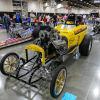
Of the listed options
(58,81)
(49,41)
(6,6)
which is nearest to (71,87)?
(58,81)

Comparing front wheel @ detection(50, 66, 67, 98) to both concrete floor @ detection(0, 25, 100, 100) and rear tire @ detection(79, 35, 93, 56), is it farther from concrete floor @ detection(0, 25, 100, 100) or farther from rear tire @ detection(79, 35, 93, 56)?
rear tire @ detection(79, 35, 93, 56)

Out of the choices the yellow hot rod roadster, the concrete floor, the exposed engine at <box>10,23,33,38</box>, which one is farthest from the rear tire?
the exposed engine at <box>10,23,33,38</box>

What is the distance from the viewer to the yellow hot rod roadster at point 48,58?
2.45 metres

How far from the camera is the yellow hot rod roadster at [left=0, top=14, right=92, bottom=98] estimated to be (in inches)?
96.5

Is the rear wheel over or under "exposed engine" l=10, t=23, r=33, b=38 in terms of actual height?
under

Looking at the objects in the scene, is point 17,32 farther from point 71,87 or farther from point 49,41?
point 71,87

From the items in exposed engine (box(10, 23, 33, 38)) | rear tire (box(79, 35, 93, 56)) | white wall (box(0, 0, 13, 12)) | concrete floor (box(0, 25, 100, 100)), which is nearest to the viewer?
concrete floor (box(0, 25, 100, 100))

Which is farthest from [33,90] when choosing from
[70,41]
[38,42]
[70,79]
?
[70,41]

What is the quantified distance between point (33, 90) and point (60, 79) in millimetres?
705

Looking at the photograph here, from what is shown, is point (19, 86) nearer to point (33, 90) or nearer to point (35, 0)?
point (33, 90)

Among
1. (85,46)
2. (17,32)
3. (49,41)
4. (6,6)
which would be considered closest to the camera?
(49,41)

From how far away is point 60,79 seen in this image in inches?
96.7

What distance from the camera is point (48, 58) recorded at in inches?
131

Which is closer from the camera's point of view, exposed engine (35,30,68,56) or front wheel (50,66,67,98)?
front wheel (50,66,67,98)
